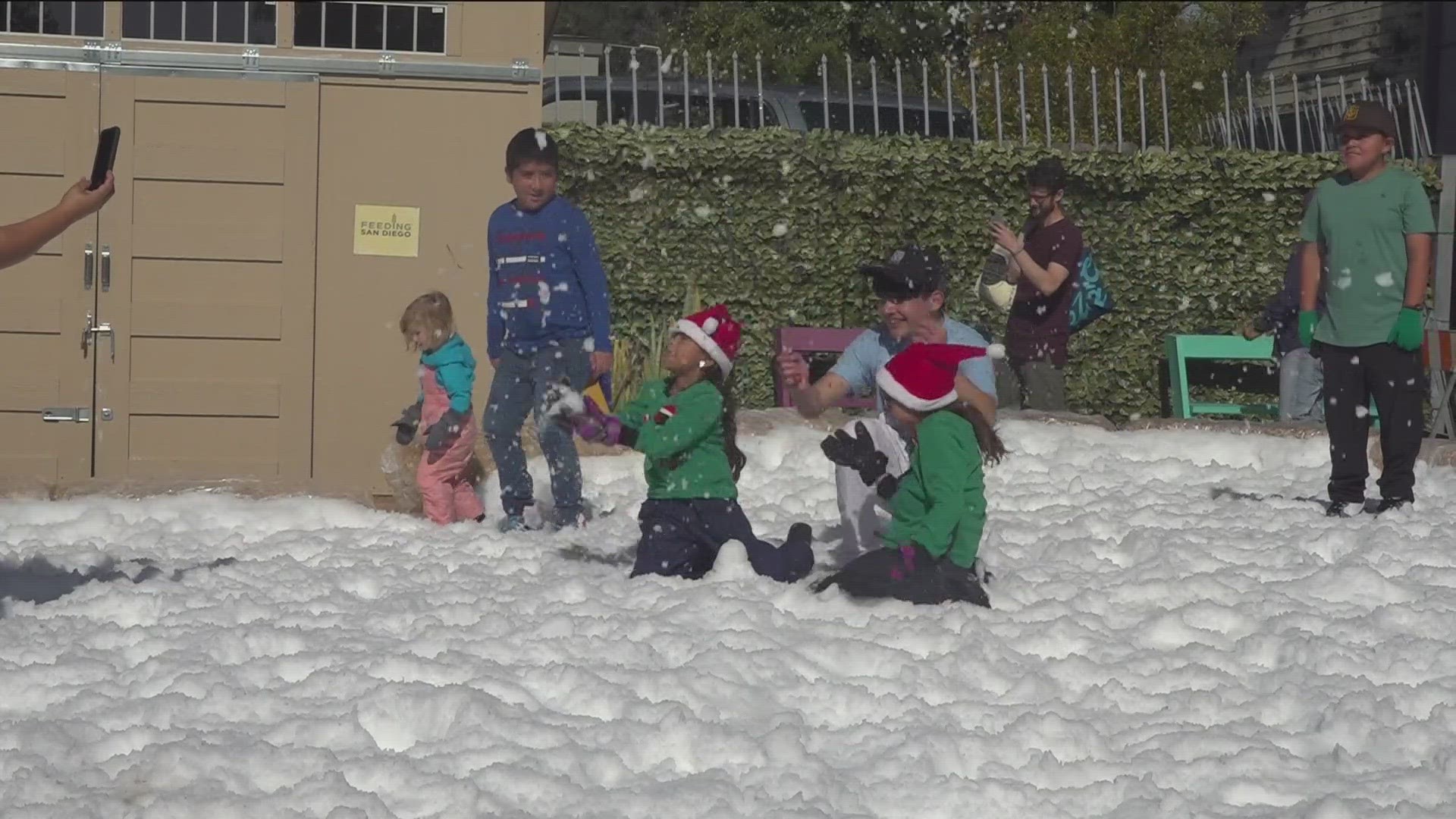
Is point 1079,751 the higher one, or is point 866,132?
point 866,132

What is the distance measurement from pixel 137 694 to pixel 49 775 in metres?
0.70

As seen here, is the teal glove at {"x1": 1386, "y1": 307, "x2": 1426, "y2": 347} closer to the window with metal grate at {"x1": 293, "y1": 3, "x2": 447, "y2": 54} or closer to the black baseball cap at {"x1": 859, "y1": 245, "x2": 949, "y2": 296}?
the black baseball cap at {"x1": 859, "y1": 245, "x2": 949, "y2": 296}

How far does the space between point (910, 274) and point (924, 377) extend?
0.66 m

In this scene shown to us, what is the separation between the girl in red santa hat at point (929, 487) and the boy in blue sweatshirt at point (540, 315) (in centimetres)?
190

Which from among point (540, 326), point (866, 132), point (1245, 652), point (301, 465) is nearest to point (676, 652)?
point (1245, 652)

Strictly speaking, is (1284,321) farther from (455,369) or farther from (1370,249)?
(455,369)

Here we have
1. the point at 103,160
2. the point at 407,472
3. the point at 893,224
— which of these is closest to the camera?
the point at 103,160

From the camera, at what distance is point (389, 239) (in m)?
10.5

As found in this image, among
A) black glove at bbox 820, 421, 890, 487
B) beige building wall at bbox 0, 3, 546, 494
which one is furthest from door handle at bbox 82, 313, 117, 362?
black glove at bbox 820, 421, 890, 487

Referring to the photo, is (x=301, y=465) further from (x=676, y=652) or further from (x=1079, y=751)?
(x=1079, y=751)

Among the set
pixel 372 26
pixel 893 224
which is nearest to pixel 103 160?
pixel 372 26

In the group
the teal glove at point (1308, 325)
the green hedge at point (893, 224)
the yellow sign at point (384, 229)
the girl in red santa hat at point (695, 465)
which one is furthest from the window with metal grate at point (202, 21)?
the teal glove at point (1308, 325)

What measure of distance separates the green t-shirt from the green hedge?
392 centimetres

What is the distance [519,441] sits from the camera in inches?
337
